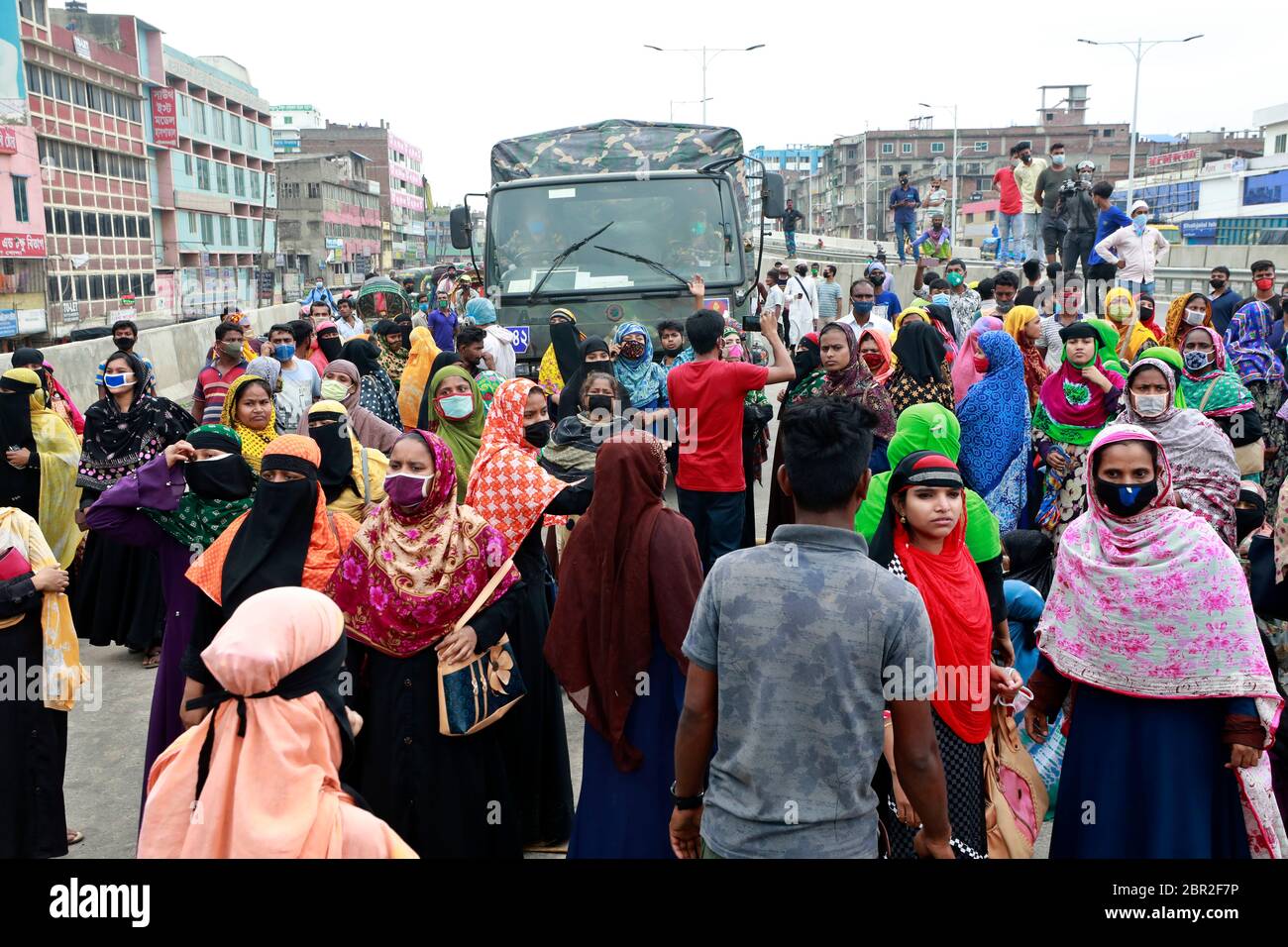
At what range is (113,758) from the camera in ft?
17.5

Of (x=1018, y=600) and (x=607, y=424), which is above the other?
(x=607, y=424)

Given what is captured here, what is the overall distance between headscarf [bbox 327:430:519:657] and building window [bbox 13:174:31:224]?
45.4 meters

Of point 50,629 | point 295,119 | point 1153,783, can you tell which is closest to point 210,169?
point 295,119

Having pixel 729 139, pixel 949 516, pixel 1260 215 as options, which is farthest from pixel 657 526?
pixel 1260 215

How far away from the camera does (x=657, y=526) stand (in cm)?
341

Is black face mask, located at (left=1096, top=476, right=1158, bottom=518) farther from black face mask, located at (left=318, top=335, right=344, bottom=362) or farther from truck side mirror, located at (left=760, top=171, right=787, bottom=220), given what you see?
black face mask, located at (left=318, top=335, right=344, bottom=362)

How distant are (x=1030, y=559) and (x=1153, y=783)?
2.10 m

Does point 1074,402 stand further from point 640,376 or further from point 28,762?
point 28,762

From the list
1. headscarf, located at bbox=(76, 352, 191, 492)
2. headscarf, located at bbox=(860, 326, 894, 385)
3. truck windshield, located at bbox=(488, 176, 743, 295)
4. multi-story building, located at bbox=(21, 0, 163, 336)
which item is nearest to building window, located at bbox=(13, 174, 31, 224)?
multi-story building, located at bbox=(21, 0, 163, 336)

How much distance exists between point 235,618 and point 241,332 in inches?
259

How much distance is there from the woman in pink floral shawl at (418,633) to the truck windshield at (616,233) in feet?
21.1

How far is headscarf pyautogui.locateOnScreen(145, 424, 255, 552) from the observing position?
4.27m

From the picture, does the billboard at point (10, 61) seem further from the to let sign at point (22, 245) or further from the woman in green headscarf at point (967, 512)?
the woman in green headscarf at point (967, 512)
